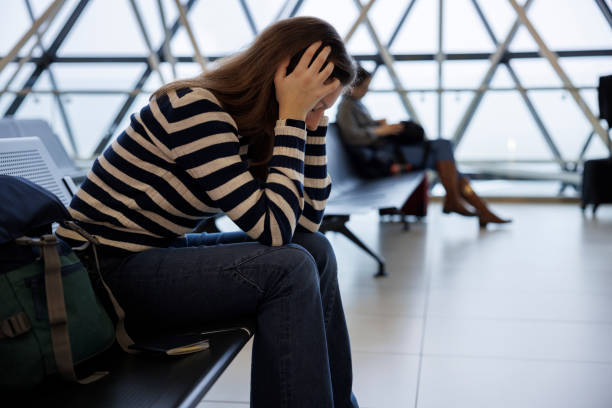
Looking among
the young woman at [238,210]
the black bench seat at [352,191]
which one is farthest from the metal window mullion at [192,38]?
the young woman at [238,210]

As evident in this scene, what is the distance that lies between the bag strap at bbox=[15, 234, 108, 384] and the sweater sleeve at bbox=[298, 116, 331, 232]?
65 centimetres

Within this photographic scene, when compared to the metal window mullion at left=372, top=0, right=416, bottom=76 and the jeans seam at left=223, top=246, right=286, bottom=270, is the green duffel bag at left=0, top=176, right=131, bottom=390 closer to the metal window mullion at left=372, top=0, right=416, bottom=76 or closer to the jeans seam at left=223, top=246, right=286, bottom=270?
the jeans seam at left=223, top=246, right=286, bottom=270

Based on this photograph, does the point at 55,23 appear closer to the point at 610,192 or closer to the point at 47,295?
the point at 610,192

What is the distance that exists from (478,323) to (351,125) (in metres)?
2.19

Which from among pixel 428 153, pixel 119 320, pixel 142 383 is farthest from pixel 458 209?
pixel 142 383

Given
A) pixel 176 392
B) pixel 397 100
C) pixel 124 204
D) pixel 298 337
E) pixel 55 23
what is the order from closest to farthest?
pixel 176 392
pixel 298 337
pixel 124 204
pixel 397 100
pixel 55 23

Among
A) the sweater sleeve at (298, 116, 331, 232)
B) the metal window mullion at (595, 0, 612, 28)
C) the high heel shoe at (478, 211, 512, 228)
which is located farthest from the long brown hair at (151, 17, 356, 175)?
the metal window mullion at (595, 0, 612, 28)

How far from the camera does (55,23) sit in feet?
24.0

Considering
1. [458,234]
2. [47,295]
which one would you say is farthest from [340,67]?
[458,234]

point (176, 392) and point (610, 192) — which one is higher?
point (176, 392)

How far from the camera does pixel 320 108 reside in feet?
4.71

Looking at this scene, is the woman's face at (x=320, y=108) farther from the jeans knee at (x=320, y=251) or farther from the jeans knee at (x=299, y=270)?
the jeans knee at (x=299, y=270)

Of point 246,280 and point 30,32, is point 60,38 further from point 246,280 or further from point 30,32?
point 246,280

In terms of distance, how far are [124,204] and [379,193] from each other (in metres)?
2.32
